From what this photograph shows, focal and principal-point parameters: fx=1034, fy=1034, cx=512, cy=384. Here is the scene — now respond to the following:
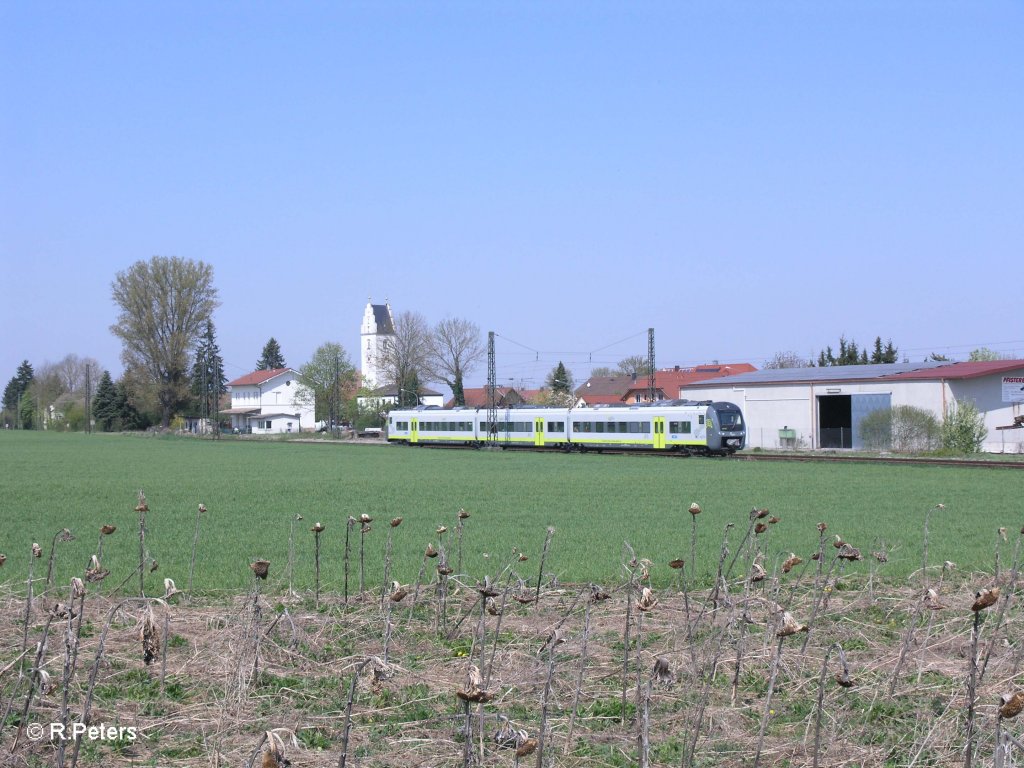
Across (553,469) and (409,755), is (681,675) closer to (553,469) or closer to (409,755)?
(409,755)

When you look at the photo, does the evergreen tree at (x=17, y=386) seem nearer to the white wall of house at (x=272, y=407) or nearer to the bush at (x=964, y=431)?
the white wall of house at (x=272, y=407)

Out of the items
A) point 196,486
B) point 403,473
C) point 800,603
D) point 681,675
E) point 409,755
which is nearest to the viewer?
point 409,755

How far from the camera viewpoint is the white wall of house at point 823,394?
51125 mm

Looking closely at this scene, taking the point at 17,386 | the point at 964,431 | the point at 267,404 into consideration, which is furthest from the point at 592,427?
the point at 17,386

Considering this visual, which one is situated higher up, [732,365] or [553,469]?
[732,365]

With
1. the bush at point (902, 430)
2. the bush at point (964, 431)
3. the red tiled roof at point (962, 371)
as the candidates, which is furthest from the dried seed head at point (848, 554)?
the red tiled roof at point (962, 371)

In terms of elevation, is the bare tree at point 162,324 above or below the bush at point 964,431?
above

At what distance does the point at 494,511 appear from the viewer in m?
21.7

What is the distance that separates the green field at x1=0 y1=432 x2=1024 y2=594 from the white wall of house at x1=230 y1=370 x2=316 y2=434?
9089 centimetres

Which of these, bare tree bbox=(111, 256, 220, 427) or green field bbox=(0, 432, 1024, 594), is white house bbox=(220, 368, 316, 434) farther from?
green field bbox=(0, 432, 1024, 594)

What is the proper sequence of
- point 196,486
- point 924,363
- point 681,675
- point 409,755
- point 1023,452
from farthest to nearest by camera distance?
point 924,363
point 1023,452
point 196,486
point 681,675
point 409,755

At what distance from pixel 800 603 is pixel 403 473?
2845cm

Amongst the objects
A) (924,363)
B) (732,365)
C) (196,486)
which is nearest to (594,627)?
(196,486)

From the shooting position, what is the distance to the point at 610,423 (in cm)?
5341
